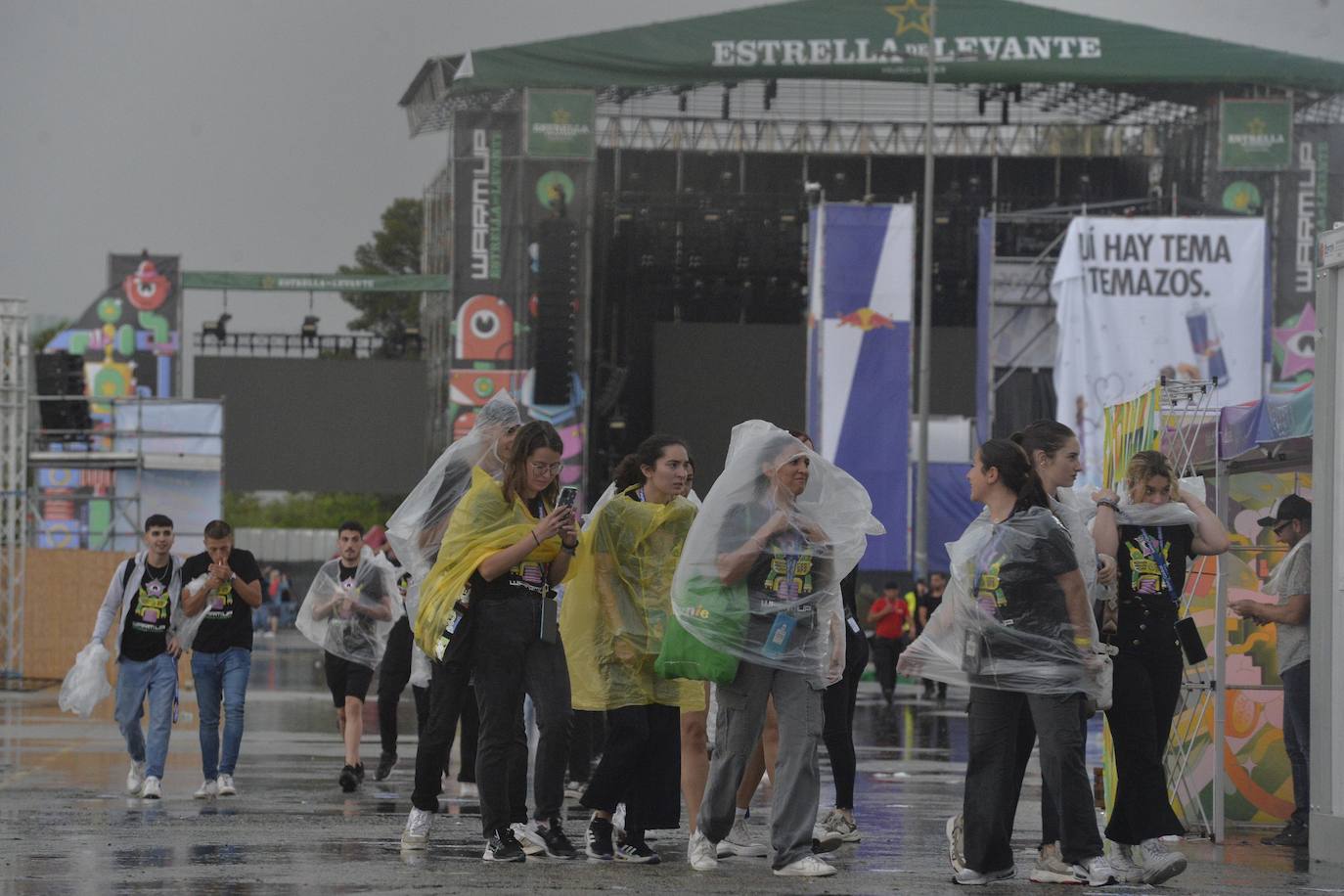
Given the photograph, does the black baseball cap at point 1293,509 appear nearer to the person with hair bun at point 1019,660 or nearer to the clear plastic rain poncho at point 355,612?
the person with hair bun at point 1019,660

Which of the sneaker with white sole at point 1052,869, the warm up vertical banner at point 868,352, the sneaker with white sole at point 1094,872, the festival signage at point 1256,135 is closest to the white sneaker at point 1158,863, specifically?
the sneaker with white sole at point 1094,872

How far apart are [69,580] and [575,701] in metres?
16.0

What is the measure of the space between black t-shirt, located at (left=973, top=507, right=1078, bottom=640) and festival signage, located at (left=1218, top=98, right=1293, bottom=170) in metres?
28.5

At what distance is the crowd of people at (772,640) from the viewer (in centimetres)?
713

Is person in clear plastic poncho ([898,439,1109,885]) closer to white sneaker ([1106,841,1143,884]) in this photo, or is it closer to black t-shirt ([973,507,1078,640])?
black t-shirt ([973,507,1078,640])

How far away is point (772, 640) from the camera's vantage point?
24.0 feet

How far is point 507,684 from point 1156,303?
23957 millimetres

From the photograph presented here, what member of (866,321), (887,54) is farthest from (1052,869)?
(887,54)

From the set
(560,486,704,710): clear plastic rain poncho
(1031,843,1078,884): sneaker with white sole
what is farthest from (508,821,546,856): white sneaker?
(1031,843,1078,884): sneaker with white sole

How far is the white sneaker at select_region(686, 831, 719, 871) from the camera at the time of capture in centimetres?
743

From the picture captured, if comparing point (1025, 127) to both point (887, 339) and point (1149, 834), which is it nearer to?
point (887, 339)

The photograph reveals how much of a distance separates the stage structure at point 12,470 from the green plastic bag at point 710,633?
15.7m

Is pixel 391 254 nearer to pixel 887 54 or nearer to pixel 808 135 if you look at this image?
pixel 808 135

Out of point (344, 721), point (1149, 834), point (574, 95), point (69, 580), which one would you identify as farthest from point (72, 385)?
point (1149, 834)
